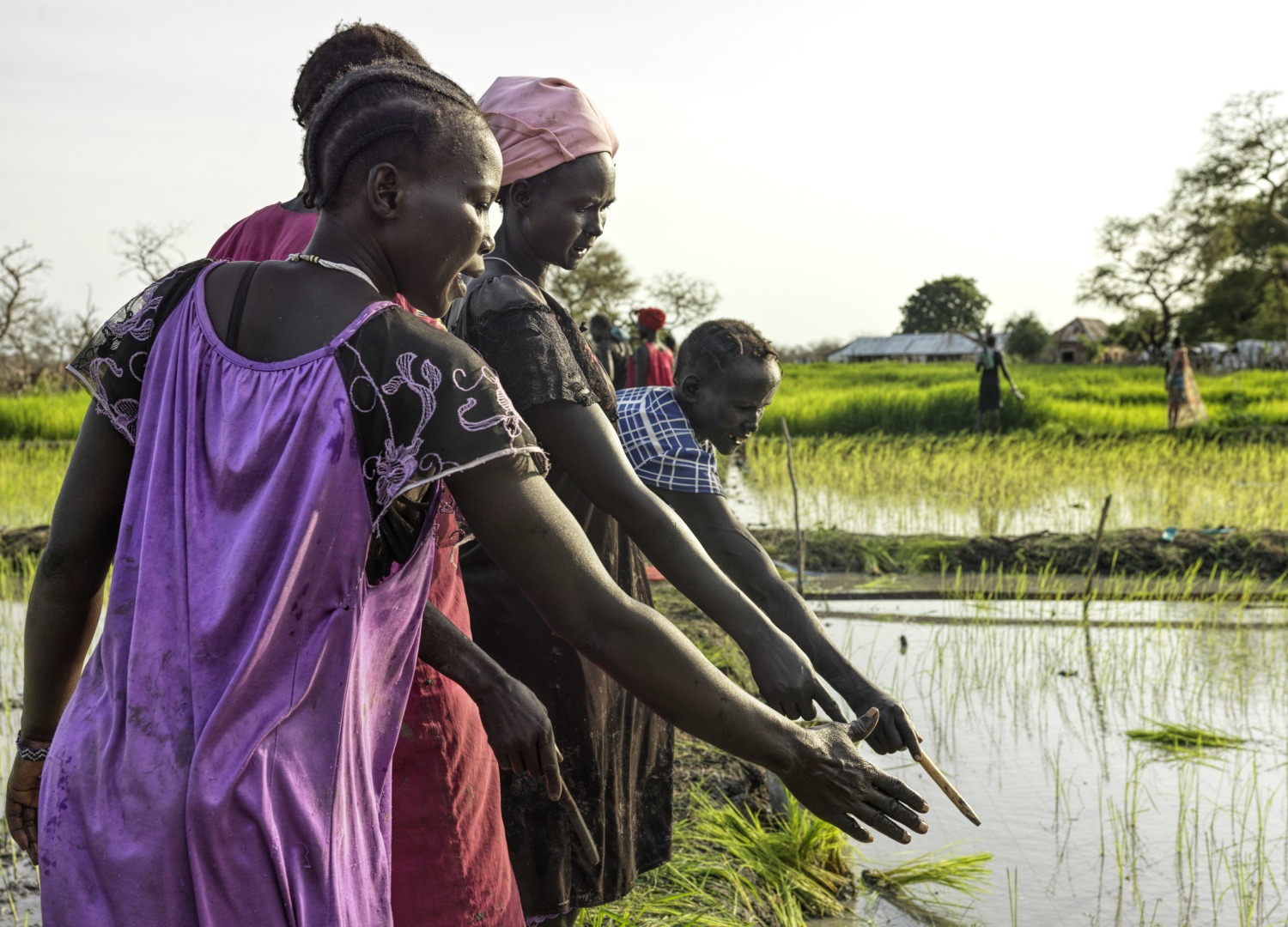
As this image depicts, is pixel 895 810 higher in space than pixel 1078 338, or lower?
lower

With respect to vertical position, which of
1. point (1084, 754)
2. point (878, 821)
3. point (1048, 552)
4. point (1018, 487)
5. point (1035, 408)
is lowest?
point (1084, 754)

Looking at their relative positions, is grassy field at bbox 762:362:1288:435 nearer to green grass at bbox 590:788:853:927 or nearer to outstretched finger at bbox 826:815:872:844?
green grass at bbox 590:788:853:927

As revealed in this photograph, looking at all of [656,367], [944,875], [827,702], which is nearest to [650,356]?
[656,367]

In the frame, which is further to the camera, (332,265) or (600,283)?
(600,283)

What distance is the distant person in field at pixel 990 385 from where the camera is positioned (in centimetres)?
1488

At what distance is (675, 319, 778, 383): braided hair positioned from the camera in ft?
7.68

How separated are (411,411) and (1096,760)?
3.82m

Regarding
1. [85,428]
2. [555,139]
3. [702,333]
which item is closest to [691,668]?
[85,428]

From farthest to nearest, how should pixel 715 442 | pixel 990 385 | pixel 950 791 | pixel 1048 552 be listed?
pixel 990 385
pixel 1048 552
pixel 715 442
pixel 950 791

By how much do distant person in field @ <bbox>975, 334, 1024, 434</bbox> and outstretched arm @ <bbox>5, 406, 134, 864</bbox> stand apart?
14027 mm

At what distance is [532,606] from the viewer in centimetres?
199

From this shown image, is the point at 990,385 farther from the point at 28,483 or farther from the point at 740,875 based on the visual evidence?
the point at 740,875

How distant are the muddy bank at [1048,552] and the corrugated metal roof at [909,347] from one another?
56499 millimetres

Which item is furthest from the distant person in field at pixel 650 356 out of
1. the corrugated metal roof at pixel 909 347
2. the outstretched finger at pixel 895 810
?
the corrugated metal roof at pixel 909 347
